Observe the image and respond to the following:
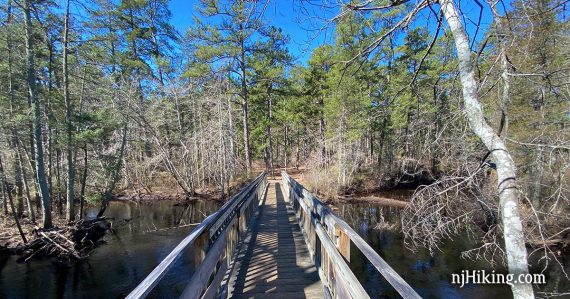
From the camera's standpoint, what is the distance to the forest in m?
3.02

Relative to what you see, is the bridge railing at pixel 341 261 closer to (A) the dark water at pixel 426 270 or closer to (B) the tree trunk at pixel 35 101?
(A) the dark water at pixel 426 270

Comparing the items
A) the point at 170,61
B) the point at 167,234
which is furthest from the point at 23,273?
the point at 170,61

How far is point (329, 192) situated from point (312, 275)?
15.1 m

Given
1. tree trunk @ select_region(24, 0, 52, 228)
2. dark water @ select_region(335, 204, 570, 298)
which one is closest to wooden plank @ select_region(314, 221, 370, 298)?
dark water @ select_region(335, 204, 570, 298)

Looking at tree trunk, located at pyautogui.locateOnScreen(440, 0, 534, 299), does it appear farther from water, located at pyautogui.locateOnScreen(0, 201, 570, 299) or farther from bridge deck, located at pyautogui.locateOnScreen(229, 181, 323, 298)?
water, located at pyautogui.locateOnScreen(0, 201, 570, 299)

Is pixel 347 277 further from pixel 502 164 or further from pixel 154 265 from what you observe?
pixel 154 265

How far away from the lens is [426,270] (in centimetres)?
928

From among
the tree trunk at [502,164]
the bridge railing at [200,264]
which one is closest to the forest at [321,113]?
the tree trunk at [502,164]

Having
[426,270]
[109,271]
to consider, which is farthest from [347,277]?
[109,271]

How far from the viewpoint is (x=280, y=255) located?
560 centimetres

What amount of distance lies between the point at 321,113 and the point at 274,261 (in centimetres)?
2613

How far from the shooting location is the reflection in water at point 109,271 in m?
8.30

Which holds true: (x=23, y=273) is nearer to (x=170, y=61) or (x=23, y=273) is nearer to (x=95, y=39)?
(x=95, y=39)

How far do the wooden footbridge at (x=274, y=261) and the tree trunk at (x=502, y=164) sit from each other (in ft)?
3.95
